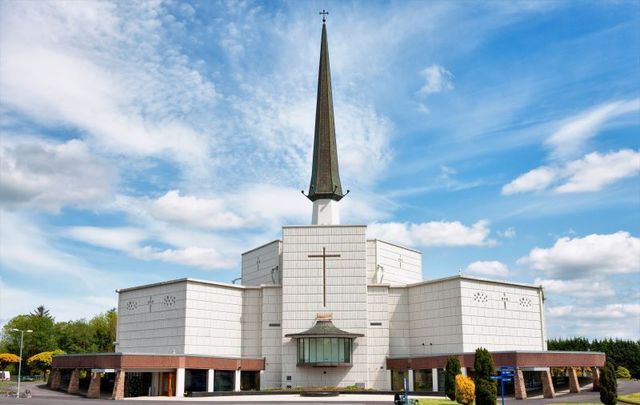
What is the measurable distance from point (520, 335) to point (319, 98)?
3678 centimetres

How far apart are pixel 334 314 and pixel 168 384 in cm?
1829

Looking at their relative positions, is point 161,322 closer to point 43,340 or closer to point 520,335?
point 520,335

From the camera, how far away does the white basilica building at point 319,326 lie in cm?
6519

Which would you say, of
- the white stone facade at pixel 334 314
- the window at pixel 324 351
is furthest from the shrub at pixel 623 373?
the window at pixel 324 351

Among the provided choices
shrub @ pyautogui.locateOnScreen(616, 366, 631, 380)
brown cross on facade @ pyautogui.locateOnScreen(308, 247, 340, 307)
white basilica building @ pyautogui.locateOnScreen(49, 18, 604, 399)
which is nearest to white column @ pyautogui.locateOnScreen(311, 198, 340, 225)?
white basilica building @ pyautogui.locateOnScreen(49, 18, 604, 399)

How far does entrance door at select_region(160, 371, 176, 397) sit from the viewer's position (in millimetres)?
62969

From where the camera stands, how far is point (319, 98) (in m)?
80.9

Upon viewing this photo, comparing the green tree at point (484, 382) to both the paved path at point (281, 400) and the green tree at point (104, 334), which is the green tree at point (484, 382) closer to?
the paved path at point (281, 400)

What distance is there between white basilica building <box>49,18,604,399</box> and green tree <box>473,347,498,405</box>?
72.2 feet

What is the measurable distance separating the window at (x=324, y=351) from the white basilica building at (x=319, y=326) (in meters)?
0.10

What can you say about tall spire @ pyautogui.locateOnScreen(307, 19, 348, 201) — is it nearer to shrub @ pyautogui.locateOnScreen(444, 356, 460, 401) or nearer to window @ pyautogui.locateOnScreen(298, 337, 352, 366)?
window @ pyautogui.locateOnScreen(298, 337, 352, 366)

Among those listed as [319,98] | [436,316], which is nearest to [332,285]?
[436,316]

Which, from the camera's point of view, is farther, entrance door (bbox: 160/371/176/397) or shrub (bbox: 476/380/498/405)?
entrance door (bbox: 160/371/176/397)

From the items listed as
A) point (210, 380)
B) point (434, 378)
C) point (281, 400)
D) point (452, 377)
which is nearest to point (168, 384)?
point (210, 380)
